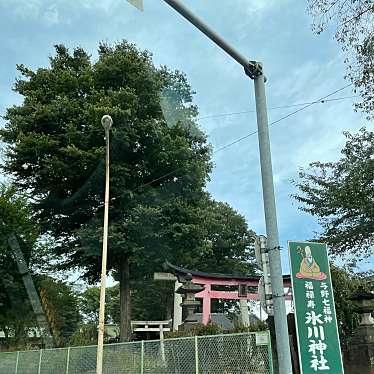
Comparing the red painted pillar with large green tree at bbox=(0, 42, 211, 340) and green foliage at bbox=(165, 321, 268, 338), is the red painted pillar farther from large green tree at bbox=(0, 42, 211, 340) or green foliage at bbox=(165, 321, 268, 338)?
green foliage at bbox=(165, 321, 268, 338)

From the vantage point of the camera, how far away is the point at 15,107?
21.4 meters

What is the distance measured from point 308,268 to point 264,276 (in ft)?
5.76

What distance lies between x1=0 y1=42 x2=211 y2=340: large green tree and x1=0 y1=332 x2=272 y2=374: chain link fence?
19.5 feet

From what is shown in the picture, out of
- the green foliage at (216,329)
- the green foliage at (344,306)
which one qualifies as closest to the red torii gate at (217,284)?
the green foliage at (344,306)

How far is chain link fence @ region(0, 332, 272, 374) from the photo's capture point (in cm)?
944

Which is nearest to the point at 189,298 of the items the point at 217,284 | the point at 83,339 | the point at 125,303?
the point at 217,284

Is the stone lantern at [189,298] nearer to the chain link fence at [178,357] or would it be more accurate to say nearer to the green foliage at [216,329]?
the green foliage at [216,329]

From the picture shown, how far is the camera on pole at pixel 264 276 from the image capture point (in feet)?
19.0

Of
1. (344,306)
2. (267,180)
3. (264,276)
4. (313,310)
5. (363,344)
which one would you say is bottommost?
(363,344)

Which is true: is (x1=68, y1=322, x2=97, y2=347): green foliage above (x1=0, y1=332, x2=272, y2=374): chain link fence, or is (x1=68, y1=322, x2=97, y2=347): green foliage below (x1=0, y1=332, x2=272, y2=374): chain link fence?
above

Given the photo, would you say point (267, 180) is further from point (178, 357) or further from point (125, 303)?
point (125, 303)

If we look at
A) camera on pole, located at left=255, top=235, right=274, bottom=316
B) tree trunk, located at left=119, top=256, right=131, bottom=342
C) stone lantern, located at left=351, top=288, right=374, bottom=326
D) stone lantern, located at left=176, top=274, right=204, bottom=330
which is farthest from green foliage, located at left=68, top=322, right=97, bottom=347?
camera on pole, located at left=255, top=235, right=274, bottom=316

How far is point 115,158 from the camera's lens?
67.6ft

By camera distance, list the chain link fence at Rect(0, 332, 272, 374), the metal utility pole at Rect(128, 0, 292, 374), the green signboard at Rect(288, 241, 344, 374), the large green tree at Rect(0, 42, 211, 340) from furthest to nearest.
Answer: the large green tree at Rect(0, 42, 211, 340), the chain link fence at Rect(0, 332, 272, 374), the green signboard at Rect(288, 241, 344, 374), the metal utility pole at Rect(128, 0, 292, 374)
